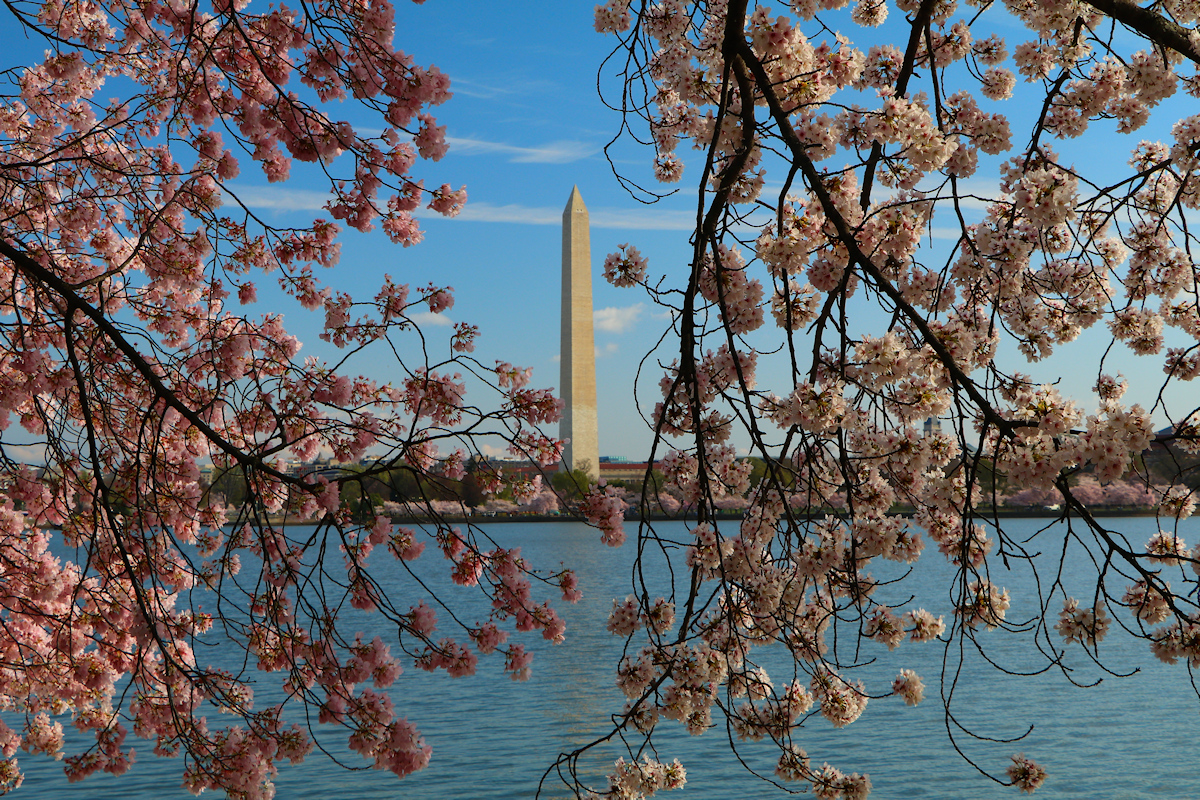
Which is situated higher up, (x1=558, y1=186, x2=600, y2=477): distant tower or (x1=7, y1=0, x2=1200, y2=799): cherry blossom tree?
(x1=558, y1=186, x2=600, y2=477): distant tower

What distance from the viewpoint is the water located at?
8.89 metres

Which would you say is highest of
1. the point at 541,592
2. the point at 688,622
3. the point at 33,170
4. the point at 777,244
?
the point at 33,170

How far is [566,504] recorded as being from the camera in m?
3.42

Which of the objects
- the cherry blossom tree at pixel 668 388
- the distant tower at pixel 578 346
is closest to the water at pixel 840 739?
the cherry blossom tree at pixel 668 388

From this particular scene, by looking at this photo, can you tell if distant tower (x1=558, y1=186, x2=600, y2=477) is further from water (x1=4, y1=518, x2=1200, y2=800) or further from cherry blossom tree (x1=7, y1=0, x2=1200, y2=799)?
cherry blossom tree (x1=7, y1=0, x2=1200, y2=799)

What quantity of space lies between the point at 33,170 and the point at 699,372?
3.02 meters

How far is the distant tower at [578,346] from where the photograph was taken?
27.7 meters

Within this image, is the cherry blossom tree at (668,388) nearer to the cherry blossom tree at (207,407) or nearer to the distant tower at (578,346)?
the cherry blossom tree at (207,407)

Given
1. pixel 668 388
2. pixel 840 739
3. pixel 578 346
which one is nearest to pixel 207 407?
pixel 668 388

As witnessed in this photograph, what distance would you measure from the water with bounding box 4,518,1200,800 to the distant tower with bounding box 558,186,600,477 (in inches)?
475

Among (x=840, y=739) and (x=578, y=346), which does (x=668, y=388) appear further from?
(x=578, y=346)

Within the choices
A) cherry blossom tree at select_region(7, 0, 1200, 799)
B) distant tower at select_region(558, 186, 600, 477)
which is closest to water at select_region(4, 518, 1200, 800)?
cherry blossom tree at select_region(7, 0, 1200, 799)

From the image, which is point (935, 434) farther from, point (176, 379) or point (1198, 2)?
point (176, 379)

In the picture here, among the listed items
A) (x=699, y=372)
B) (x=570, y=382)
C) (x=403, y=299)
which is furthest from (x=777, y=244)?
(x=570, y=382)
